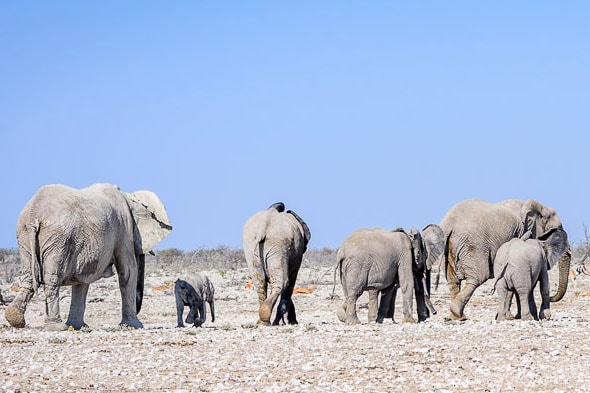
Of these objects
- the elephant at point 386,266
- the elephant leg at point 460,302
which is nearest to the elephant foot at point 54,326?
the elephant at point 386,266

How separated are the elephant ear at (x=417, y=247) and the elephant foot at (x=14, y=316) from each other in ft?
24.5

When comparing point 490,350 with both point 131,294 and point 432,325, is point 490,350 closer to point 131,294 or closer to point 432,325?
point 432,325

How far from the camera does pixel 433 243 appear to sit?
68.8ft

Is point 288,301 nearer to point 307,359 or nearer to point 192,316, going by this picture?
point 192,316

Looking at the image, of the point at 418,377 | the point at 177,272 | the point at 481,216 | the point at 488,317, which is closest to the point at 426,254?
the point at 481,216

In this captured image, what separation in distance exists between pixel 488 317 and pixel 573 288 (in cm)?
803

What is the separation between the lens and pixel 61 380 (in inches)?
502

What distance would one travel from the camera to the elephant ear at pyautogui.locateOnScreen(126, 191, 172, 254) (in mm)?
21516

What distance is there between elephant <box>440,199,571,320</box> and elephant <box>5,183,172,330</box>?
6524mm

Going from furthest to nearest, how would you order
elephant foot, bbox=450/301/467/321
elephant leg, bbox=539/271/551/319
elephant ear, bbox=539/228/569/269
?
elephant ear, bbox=539/228/569/269
elephant foot, bbox=450/301/467/321
elephant leg, bbox=539/271/551/319

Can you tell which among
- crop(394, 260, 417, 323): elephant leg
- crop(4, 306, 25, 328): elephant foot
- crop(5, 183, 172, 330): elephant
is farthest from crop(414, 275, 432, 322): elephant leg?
crop(4, 306, 25, 328): elephant foot

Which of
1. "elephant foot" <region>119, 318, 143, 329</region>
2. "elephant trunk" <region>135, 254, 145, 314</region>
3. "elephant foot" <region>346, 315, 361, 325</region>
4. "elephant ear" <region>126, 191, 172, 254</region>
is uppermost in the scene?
"elephant ear" <region>126, 191, 172, 254</region>

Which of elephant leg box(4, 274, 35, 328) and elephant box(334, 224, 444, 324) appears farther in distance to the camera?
elephant box(334, 224, 444, 324)

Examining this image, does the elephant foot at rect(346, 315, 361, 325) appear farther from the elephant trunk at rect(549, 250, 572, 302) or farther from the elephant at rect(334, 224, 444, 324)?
the elephant trunk at rect(549, 250, 572, 302)
